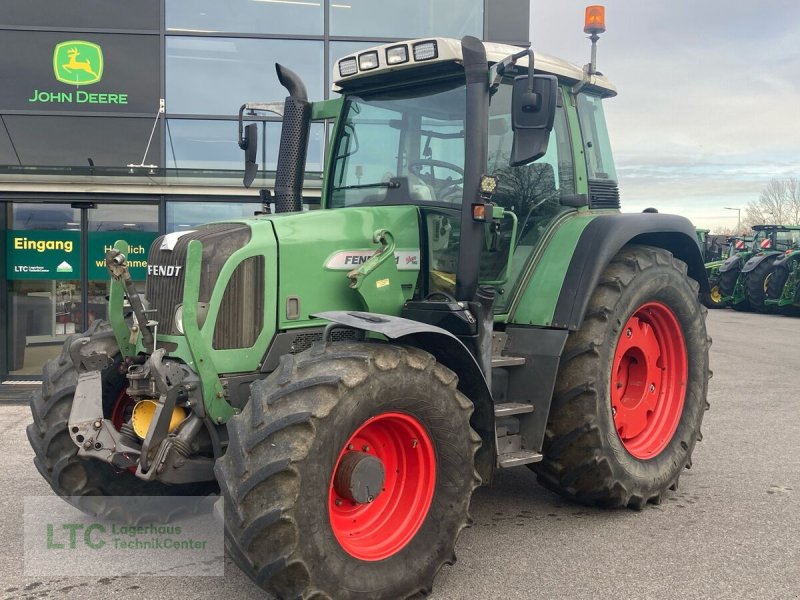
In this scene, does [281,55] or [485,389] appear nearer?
[485,389]

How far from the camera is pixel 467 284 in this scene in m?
4.34

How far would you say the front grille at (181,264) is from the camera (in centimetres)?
394

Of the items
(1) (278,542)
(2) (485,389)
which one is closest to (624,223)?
(2) (485,389)

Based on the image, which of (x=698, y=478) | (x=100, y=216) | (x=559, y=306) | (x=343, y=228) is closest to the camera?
(x=343, y=228)

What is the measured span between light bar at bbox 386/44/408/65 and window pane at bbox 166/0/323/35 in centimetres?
733

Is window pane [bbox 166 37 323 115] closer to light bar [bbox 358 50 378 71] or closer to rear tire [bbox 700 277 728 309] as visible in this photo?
light bar [bbox 358 50 378 71]

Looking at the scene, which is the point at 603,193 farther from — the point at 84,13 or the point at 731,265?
the point at 731,265

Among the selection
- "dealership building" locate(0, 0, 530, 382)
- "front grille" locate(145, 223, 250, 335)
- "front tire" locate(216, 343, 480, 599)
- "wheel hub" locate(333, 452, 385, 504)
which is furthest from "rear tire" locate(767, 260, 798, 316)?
"wheel hub" locate(333, 452, 385, 504)

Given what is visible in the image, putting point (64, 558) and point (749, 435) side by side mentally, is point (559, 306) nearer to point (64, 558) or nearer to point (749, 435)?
point (64, 558)

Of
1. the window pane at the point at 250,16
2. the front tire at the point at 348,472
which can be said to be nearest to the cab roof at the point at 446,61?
the front tire at the point at 348,472

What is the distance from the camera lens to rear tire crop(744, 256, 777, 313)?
21734 millimetres

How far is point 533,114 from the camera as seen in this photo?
13.0 ft

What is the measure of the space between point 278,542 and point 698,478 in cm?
363

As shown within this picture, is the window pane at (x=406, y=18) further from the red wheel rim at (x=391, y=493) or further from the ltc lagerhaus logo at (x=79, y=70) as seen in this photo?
the red wheel rim at (x=391, y=493)
